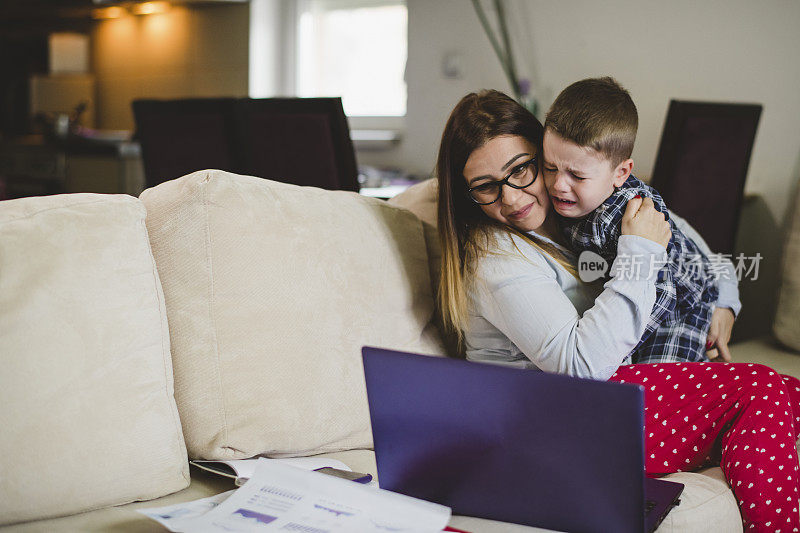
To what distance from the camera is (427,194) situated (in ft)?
5.67

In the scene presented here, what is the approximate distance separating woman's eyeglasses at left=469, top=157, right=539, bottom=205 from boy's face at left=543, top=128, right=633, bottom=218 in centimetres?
3

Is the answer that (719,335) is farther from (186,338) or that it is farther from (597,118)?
(186,338)

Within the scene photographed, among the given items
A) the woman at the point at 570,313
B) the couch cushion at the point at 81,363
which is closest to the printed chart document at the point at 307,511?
the couch cushion at the point at 81,363

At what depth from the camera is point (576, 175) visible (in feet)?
4.30

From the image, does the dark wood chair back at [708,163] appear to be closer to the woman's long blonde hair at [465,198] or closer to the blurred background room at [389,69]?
the blurred background room at [389,69]

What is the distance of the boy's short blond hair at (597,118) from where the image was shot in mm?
1283

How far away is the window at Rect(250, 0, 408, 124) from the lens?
14.8 ft

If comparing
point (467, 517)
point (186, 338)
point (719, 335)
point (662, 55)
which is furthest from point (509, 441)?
point (662, 55)

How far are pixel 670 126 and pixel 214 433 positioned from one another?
1.83 metres

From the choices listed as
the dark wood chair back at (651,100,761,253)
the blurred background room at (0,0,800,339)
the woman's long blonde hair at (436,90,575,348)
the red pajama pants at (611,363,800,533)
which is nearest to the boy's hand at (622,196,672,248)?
the woman's long blonde hair at (436,90,575,348)

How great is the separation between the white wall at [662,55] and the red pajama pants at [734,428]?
1349 mm

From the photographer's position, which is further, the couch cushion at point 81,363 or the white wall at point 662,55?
the white wall at point 662,55

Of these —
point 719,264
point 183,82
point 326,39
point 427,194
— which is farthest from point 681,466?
point 183,82

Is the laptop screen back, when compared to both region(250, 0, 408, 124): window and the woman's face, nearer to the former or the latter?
the woman's face
